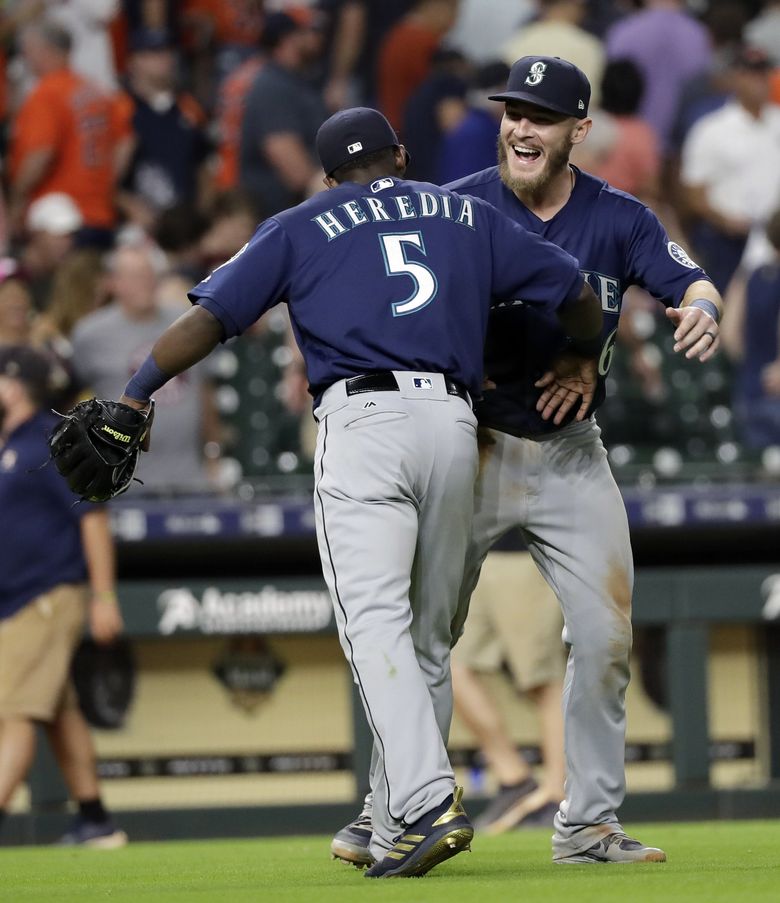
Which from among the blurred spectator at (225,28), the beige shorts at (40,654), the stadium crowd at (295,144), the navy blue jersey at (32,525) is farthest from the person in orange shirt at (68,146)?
the beige shorts at (40,654)

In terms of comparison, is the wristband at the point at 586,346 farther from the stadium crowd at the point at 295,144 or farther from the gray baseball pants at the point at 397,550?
the stadium crowd at the point at 295,144

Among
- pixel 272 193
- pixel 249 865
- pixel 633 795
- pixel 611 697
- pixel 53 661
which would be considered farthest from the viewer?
pixel 272 193

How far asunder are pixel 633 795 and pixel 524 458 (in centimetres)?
345

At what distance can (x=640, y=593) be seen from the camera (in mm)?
7621

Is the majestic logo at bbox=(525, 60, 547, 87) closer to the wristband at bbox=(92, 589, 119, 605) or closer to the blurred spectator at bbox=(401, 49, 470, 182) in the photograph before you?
the wristband at bbox=(92, 589, 119, 605)

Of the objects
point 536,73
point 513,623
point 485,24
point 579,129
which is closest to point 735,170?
point 485,24

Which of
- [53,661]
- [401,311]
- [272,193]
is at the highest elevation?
[272,193]

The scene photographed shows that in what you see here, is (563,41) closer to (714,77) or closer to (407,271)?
(714,77)

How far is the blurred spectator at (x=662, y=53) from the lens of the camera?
32.5 ft

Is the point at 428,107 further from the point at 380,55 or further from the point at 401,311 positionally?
the point at 401,311

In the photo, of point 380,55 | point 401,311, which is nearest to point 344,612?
point 401,311

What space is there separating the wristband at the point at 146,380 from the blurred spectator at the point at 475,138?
5228 mm

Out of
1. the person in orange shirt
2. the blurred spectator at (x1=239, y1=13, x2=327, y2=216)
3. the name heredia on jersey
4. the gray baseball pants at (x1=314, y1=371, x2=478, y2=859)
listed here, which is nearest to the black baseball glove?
the gray baseball pants at (x1=314, y1=371, x2=478, y2=859)

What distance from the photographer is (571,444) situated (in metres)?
4.48
